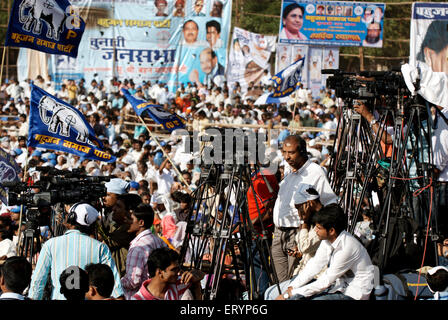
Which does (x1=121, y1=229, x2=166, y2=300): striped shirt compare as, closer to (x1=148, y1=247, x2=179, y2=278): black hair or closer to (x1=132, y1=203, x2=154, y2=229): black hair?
(x1=132, y1=203, x2=154, y2=229): black hair

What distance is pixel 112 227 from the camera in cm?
751

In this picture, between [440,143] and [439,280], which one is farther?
[440,143]

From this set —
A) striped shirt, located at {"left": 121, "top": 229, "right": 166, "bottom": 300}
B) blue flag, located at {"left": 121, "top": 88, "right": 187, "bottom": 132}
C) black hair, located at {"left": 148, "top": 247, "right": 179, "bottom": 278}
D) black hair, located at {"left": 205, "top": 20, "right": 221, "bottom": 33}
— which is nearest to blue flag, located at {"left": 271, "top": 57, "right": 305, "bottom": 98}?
blue flag, located at {"left": 121, "top": 88, "right": 187, "bottom": 132}

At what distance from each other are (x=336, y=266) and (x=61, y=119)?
4553mm

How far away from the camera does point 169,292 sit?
5172 mm

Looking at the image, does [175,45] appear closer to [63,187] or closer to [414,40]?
[414,40]

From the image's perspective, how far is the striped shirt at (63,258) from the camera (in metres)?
5.23

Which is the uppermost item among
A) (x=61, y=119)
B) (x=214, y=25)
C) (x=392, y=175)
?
(x=214, y=25)

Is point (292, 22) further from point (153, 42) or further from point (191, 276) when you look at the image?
point (191, 276)

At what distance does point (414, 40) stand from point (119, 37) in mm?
10893

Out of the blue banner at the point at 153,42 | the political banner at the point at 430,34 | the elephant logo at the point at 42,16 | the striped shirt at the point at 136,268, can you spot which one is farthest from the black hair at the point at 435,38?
the striped shirt at the point at 136,268

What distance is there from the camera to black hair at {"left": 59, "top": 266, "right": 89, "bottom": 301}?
4.32 m

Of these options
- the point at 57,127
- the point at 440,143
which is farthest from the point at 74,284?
the point at 57,127
